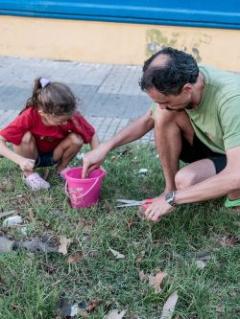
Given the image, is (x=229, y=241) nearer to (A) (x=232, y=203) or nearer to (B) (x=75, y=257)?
(A) (x=232, y=203)

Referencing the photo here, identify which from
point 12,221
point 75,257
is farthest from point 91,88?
point 75,257

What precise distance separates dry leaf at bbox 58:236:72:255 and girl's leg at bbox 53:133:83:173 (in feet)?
2.63

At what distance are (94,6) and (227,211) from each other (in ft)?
14.1

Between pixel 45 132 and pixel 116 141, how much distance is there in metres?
0.54

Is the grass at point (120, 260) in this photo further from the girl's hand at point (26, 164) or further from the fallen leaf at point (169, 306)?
the girl's hand at point (26, 164)

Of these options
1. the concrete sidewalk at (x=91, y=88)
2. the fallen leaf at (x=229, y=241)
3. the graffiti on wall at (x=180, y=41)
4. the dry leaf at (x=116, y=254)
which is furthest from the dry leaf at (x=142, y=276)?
the graffiti on wall at (x=180, y=41)

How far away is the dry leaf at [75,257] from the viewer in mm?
2844

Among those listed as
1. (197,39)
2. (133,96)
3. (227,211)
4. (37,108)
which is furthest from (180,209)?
(197,39)

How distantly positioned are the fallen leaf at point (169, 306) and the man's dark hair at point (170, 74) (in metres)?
0.97

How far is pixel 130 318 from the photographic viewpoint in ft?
8.23

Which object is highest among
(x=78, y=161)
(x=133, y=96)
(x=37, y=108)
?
(x=37, y=108)

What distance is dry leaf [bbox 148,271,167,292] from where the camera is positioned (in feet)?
8.66

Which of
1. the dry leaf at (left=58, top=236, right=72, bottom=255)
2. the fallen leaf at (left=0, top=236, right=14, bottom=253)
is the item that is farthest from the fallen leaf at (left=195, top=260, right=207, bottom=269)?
the fallen leaf at (left=0, top=236, right=14, bottom=253)

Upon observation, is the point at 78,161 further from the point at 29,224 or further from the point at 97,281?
the point at 97,281
